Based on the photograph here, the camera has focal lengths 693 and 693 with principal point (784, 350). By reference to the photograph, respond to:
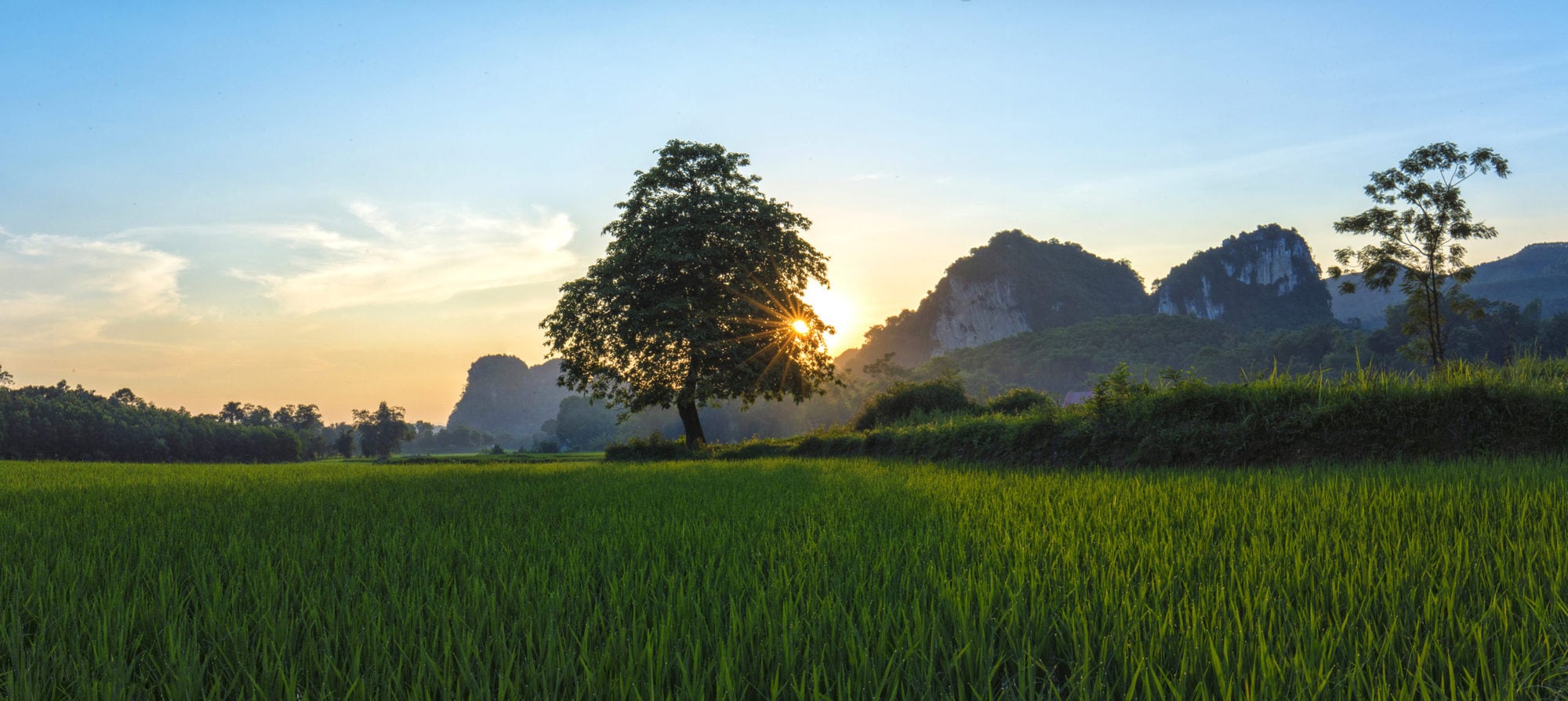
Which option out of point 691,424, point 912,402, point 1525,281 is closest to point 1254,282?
point 1525,281

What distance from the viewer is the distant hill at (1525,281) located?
137875 mm

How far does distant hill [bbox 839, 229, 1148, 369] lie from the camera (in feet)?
521

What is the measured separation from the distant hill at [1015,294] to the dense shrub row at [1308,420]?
147325mm

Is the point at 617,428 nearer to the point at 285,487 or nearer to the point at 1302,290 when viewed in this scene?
the point at 285,487

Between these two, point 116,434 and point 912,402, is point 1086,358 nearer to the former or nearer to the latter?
point 912,402

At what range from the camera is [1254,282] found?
497 ft

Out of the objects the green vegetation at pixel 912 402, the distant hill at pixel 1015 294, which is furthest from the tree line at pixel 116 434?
the distant hill at pixel 1015 294

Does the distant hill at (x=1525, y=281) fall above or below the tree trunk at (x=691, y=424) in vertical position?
above

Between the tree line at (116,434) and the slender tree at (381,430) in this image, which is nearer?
the tree line at (116,434)

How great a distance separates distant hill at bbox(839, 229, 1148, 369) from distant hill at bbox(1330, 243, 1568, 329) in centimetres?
4263

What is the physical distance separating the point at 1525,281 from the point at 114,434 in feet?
780

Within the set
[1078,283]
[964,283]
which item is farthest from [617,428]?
[1078,283]

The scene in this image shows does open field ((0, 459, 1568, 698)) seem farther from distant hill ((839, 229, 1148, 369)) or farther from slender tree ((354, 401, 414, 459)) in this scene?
distant hill ((839, 229, 1148, 369))

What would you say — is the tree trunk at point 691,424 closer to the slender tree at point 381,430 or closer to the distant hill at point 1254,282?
the slender tree at point 381,430
